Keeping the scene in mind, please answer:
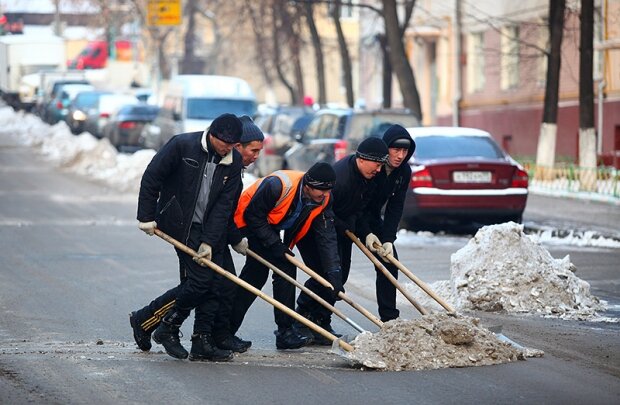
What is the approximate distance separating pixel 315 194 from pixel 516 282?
2.72 m

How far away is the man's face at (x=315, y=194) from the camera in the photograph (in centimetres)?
818

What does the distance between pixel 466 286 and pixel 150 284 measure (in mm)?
2874

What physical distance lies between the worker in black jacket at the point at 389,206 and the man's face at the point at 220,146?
57.6 inches

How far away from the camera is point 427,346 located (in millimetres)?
7785

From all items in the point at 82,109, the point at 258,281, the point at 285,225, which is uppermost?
the point at 285,225

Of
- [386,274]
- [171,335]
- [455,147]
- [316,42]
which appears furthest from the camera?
[316,42]

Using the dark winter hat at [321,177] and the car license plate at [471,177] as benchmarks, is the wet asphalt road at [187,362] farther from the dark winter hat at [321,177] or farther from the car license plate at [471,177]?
the car license plate at [471,177]

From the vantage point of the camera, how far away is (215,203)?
7926 mm

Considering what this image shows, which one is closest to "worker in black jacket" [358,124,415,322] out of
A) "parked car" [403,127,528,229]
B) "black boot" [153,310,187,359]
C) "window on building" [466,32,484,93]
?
"black boot" [153,310,187,359]

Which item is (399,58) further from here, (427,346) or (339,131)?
(427,346)

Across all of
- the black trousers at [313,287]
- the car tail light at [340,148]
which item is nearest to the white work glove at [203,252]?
the black trousers at [313,287]

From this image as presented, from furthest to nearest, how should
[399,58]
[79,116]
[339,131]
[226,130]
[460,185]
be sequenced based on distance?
Answer: [79,116]
[399,58]
[339,131]
[460,185]
[226,130]

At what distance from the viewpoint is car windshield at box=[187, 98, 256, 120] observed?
97.0ft

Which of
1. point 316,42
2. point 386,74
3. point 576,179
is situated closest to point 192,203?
point 576,179
